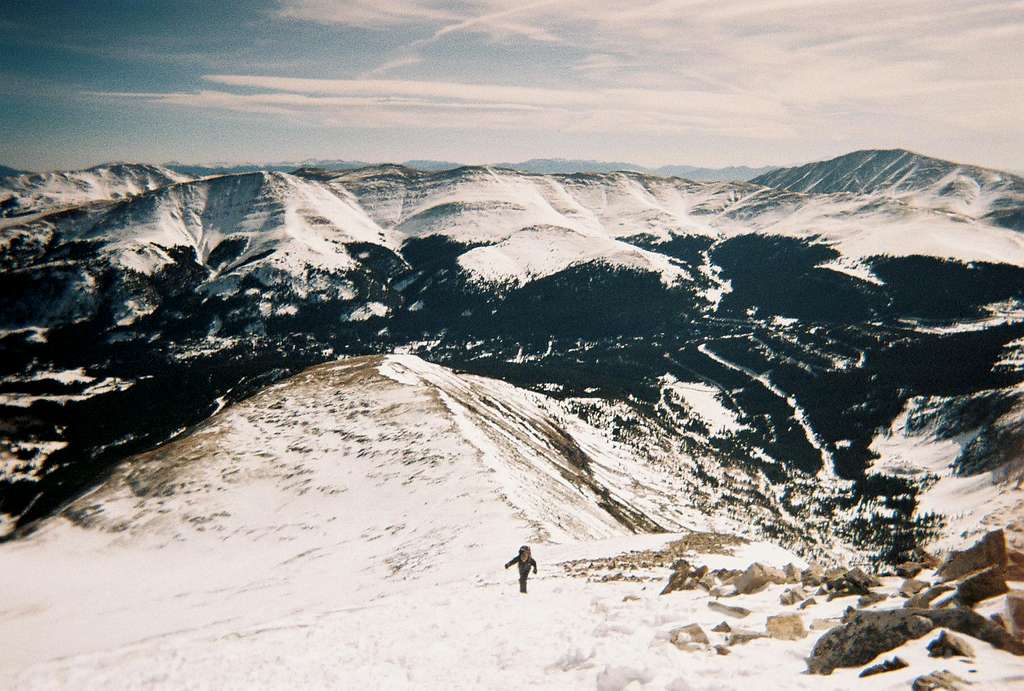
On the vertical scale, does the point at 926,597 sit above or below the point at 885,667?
below

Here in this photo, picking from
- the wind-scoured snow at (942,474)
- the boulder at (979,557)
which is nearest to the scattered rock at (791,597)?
the boulder at (979,557)

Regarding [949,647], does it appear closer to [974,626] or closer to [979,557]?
[974,626]

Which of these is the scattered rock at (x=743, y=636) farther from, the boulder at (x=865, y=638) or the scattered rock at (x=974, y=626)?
the scattered rock at (x=974, y=626)

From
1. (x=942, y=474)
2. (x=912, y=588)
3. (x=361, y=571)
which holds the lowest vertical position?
(x=942, y=474)

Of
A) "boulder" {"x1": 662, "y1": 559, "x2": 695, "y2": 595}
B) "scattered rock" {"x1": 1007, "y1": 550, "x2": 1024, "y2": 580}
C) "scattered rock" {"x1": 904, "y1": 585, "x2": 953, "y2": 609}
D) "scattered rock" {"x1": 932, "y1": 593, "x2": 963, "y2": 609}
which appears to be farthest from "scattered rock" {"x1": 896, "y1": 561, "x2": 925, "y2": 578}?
"boulder" {"x1": 662, "y1": 559, "x2": 695, "y2": 595}

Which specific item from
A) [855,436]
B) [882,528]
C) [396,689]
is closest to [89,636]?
[396,689]

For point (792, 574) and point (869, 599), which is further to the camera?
point (792, 574)

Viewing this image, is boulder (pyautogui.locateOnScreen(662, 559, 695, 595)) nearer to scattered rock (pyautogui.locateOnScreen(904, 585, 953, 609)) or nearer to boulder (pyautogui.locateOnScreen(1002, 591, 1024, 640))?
scattered rock (pyautogui.locateOnScreen(904, 585, 953, 609))

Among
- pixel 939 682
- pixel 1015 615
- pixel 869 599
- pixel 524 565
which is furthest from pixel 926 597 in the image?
pixel 524 565
